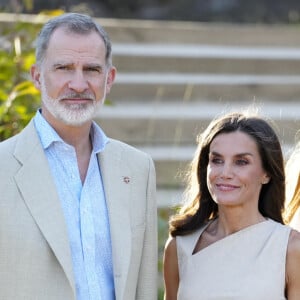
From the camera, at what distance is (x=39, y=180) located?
3479mm

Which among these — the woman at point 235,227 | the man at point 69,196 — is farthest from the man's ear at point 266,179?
the man at point 69,196

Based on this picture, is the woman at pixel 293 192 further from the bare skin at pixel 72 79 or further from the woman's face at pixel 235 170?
the bare skin at pixel 72 79

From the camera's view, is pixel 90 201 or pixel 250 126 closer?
pixel 90 201

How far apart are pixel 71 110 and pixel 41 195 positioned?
11.5 inches

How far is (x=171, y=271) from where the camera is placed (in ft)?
12.9

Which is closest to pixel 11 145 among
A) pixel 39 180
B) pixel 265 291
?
pixel 39 180

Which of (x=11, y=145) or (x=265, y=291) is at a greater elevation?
(x=11, y=145)

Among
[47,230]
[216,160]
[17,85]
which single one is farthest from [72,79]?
[17,85]

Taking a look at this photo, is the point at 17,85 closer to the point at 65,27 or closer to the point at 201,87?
the point at 65,27

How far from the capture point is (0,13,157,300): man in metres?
3.40

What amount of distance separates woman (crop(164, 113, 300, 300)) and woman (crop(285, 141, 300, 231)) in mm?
286

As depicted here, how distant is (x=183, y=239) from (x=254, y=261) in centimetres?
32

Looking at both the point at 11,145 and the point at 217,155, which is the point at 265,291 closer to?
the point at 217,155

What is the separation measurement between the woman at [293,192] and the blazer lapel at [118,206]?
2.52 ft
